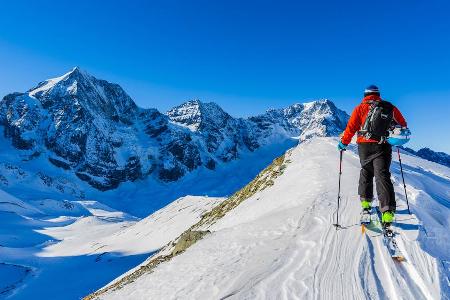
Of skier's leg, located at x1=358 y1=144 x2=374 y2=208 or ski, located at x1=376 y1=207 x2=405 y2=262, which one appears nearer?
ski, located at x1=376 y1=207 x2=405 y2=262

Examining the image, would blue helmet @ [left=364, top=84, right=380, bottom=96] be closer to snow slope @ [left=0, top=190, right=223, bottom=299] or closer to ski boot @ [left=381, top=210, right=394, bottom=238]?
ski boot @ [left=381, top=210, right=394, bottom=238]

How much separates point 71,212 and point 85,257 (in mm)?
110870

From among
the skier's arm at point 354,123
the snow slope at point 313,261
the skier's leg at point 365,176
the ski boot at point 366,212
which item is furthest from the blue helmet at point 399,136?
the snow slope at point 313,261

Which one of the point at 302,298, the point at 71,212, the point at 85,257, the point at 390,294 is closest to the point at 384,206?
the point at 390,294

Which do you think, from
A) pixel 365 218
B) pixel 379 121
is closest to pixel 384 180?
pixel 379 121

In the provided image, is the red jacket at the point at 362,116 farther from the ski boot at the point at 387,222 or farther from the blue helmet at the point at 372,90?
the ski boot at the point at 387,222

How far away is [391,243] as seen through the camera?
9070mm

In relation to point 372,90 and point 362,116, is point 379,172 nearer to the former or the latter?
point 362,116

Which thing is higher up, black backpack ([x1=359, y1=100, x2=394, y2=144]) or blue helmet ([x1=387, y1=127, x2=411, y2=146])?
black backpack ([x1=359, y1=100, x2=394, y2=144])

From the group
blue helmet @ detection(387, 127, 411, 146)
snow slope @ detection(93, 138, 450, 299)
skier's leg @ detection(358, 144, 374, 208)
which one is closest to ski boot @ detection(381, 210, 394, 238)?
snow slope @ detection(93, 138, 450, 299)

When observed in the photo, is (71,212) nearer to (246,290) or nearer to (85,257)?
(85,257)

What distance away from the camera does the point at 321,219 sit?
11.4m

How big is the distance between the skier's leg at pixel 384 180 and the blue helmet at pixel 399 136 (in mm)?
255

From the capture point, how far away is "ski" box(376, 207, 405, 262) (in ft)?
27.7
